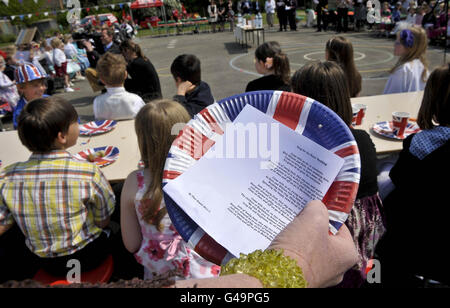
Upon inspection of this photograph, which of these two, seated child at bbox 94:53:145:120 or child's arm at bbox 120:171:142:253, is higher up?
seated child at bbox 94:53:145:120

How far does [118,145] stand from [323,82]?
1.85 meters

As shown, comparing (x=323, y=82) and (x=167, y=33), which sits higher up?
(x=167, y=33)

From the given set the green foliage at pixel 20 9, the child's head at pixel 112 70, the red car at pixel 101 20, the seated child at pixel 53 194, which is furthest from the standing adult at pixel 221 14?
the green foliage at pixel 20 9

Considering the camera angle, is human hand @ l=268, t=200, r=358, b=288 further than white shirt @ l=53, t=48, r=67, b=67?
No

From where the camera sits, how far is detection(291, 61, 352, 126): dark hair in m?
1.48

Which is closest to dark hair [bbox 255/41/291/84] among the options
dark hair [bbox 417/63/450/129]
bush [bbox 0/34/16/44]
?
dark hair [bbox 417/63/450/129]

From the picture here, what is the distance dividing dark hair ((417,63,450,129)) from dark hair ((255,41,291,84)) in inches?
59.3

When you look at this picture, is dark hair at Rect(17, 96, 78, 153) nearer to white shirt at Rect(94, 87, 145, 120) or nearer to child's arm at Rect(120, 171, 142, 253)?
child's arm at Rect(120, 171, 142, 253)

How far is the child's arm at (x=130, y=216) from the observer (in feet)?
5.00

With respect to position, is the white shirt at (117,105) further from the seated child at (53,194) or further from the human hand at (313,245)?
the human hand at (313,245)

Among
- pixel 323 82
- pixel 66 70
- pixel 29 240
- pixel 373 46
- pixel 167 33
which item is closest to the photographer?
pixel 323 82
